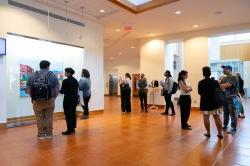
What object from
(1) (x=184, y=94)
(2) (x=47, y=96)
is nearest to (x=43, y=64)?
(2) (x=47, y=96)

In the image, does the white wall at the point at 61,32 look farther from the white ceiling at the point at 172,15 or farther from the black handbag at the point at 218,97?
the black handbag at the point at 218,97

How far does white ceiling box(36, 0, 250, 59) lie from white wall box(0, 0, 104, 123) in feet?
1.98

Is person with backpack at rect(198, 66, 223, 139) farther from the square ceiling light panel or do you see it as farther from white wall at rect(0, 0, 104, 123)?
white wall at rect(0, 0, 104, 123)

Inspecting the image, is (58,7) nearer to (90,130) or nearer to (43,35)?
(43,35)

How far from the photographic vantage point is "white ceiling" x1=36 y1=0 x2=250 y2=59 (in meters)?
6.13

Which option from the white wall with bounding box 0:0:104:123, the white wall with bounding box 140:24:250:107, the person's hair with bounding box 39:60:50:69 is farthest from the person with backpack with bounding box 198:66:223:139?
the white wall with bounding box 140:24:250:107

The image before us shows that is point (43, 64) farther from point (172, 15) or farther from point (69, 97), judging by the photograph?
point (172, 15)

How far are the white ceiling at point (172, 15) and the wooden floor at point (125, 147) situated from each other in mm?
3494

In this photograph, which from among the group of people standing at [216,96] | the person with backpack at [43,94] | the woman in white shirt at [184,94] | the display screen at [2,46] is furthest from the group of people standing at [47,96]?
the group of people standing at [216,96]

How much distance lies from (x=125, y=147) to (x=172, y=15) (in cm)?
497

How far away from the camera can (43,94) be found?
13.7 ft

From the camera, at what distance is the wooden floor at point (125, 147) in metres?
3.14

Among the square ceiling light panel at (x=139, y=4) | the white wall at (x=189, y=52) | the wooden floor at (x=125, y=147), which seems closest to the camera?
the wooden floor at (x=125, y=147)

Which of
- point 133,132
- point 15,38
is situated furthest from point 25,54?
point 133,132
